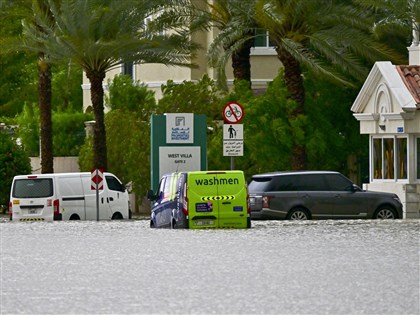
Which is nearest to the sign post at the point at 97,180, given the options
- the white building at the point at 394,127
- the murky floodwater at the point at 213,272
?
the white building at the point at 394,127

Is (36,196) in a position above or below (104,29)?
A: below

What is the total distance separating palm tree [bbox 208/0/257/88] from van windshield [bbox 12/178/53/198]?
Answer: 33.9 ft

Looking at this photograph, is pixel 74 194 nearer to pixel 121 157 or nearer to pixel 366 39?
pixel 366 39

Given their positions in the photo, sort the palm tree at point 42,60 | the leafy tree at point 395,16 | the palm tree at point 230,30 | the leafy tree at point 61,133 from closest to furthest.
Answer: the leafy tree at point 395,16, the palm tree at point 230,30, the palm tree at point 42,60, the leafy tree at point 61,133

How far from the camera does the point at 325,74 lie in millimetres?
53688

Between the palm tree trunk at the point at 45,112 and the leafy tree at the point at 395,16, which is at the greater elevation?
the leafy tree at the point at 395,16

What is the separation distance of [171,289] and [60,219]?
98.1 ft

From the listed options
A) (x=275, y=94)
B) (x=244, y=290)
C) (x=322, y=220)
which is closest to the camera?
(x=244, y=290)

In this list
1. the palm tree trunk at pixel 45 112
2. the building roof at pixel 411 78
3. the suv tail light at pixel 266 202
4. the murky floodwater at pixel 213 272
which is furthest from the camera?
the palm tree trunk at pixel 45 112

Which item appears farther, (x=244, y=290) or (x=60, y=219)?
(x=60, y=219)

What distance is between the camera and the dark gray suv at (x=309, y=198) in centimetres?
4411

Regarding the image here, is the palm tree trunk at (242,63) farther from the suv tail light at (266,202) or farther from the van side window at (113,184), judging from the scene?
the suv tail light at (266,202)

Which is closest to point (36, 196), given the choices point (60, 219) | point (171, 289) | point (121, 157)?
point (60, 219)

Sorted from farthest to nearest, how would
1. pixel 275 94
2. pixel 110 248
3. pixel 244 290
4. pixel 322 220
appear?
pixel 275 94 → pixel 322 220 → pixel 110 248 → pixel 244 290
